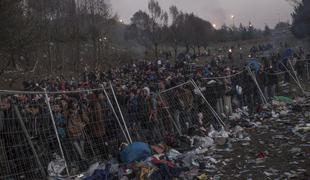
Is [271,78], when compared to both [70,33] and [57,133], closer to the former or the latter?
[57,133]

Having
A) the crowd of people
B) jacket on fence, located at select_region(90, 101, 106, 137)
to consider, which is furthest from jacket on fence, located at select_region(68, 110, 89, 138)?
jacket on fence, located at select_region(90, 101, 106, 137)

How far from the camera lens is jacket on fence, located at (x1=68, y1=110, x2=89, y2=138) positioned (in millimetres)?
10148

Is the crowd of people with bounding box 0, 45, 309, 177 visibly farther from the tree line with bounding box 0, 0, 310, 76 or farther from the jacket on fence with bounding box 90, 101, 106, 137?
the tree line with bounding box 0, 0, 310, 76

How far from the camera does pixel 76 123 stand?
33.7 feet

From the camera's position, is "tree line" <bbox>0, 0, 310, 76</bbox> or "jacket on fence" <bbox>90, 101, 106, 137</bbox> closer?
"jacket on fence" <bbox>90, 101, 106, 137</bbox>

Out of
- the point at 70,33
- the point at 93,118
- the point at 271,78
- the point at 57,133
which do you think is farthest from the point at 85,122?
the point at 70,33

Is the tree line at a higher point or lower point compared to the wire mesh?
higher

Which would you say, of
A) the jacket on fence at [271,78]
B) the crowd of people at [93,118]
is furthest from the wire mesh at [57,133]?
the jacket on fence at [271,78]

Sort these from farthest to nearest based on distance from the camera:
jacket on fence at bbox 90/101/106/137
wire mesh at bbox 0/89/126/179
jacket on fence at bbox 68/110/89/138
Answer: jacket on fence at bbox 90/101/106/137 → jacket on fence at bbox 68/110/89/138 → wire mesh at bbox 0/89/126/179

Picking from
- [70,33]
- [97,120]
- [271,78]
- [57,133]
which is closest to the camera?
[57,133]

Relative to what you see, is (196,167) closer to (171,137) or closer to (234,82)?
(171,137)

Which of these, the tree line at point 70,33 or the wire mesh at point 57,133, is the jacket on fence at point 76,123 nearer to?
the wire mesh at point 57,133

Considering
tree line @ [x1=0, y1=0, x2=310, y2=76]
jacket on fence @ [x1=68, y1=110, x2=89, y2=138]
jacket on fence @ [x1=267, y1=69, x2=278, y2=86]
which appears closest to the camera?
jacket on fence @ [x1=68, y1=110, x2=89, y2=138]

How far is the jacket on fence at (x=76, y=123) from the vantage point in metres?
10.1
